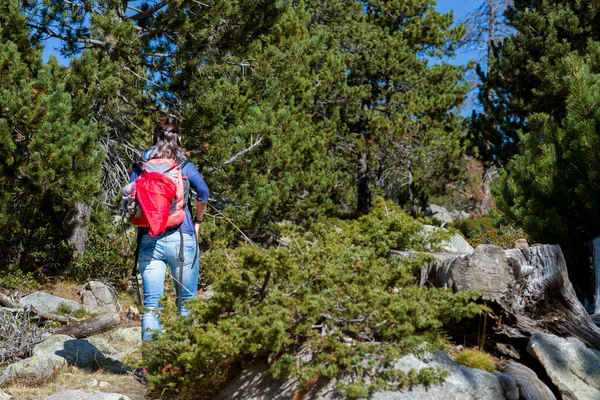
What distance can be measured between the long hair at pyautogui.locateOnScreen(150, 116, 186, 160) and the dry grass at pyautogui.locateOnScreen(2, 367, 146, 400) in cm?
167

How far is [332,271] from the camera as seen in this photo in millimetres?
3611

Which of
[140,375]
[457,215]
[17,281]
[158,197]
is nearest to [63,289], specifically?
[17,281]

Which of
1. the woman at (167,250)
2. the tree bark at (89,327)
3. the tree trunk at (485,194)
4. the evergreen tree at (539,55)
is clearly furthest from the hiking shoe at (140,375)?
the tree trunk at (485,194)

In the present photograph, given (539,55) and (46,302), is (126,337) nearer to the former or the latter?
(46,302)

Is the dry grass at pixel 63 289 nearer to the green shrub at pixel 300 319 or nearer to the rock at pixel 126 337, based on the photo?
the rock at pixel 126 337

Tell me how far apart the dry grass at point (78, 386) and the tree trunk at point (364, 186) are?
14.0 meters

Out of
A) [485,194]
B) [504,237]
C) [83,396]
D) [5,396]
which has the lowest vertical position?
[5,396]

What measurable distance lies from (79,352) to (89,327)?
138 centimetres

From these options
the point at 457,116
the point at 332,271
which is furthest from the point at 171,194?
the point at 457,116

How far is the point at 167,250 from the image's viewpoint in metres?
4.31

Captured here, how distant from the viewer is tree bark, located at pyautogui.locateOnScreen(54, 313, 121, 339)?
6610mm

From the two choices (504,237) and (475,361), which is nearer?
(475,361)

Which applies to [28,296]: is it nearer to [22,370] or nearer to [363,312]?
[22,370]

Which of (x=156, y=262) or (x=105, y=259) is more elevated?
(x=156, y=262)
